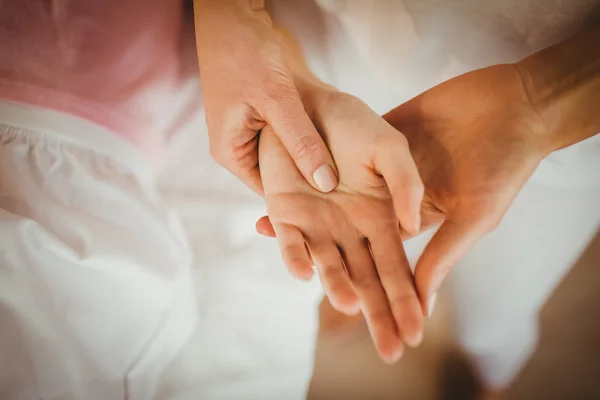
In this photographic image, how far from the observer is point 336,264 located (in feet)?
1.41

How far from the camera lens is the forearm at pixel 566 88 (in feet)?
1.49

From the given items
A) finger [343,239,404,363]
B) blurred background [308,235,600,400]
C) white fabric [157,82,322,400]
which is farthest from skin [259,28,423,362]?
blurred background [308,235,600,400]

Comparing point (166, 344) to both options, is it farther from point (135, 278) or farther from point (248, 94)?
point (248, 94)

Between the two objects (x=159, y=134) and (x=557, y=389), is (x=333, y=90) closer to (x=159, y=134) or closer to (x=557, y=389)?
(x=159, y=134)

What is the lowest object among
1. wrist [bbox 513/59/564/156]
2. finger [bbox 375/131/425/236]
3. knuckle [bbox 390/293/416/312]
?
knuckle [bbox 390/293/416/312]

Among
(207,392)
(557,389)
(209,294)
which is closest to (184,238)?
(209,294)

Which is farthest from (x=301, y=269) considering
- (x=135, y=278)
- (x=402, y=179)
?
(x=135, y=278)

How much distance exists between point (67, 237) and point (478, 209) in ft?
1.50

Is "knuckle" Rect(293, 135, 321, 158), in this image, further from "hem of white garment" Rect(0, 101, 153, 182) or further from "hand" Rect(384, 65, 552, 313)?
"hem of white garment" Rect(0, 101, 153, 182)

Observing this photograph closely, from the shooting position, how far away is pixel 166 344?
56 centimetres

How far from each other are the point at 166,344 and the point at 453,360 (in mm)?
409

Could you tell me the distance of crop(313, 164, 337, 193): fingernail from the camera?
0.47 metres

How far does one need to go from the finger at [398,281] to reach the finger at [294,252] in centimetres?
7

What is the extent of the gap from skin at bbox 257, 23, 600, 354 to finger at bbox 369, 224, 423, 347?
12 mm
